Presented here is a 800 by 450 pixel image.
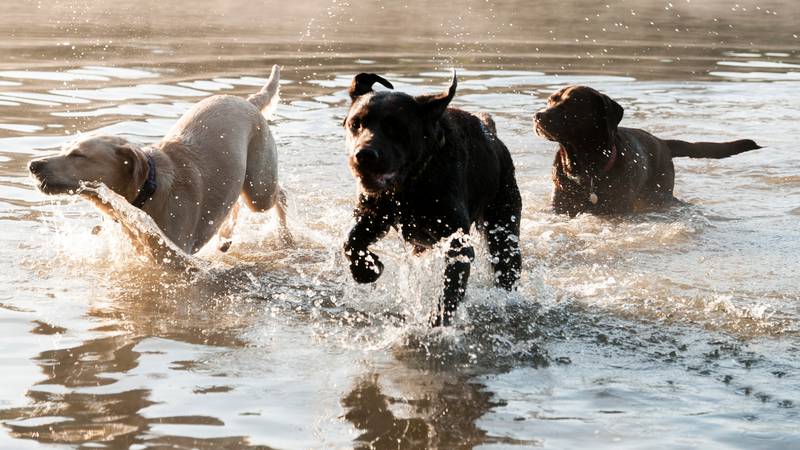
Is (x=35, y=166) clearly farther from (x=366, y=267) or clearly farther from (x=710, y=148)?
(x=710, y=148)

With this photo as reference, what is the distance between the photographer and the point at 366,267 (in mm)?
5547

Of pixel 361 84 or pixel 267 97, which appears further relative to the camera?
pixel 267 97

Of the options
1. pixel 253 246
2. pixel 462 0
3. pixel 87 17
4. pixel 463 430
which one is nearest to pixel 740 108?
pixel 253 246

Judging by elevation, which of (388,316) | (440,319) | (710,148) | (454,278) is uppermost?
(710,148)

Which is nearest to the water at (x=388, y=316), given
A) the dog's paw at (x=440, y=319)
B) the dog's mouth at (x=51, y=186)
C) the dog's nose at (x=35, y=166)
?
the dog's paw at (x=440, y=319)

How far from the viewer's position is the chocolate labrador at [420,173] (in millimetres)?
4938

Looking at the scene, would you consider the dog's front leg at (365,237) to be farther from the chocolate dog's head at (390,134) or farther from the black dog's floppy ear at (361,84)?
the black dog's floppy ear at (361,84)

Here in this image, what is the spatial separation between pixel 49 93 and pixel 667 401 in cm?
956

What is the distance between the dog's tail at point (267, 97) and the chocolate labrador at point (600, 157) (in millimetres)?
1962

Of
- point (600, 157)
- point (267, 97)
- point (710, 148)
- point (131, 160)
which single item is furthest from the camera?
point (710, 148)

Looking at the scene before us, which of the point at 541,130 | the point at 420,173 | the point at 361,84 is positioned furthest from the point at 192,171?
the point at 541,130

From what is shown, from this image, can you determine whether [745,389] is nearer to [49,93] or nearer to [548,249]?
[548,249]

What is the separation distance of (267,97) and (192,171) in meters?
1.66

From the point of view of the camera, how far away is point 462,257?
17.8 ft
